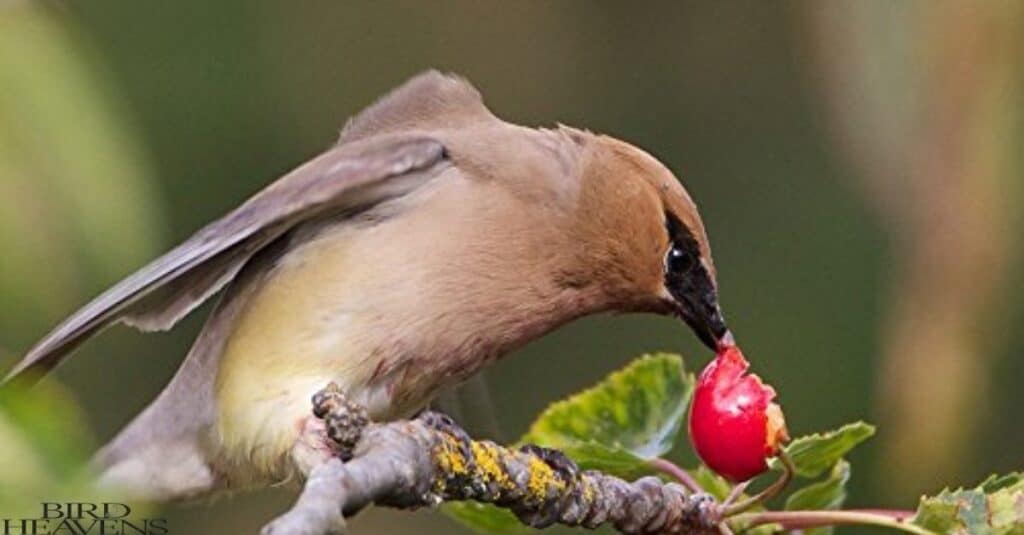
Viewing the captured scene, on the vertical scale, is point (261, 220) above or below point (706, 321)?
above

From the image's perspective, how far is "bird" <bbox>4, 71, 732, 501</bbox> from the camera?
11.2 ft

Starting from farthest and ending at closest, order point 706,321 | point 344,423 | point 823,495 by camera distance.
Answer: point 706,321 → point 823,495 → point 344,423

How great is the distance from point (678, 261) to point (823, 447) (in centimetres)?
88

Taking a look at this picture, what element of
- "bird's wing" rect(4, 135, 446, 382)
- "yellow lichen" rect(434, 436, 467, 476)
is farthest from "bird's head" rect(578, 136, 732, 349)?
"yellow lichen" rect(434, 436, 467, 476)

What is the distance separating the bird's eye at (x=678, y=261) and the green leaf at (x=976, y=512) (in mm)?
1092

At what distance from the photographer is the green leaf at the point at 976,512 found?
8.65 ft

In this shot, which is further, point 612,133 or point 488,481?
point 612,133

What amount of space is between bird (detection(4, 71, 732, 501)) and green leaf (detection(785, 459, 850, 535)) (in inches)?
25.0

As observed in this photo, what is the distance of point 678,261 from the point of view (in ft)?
12.3

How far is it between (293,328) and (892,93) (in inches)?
60.4

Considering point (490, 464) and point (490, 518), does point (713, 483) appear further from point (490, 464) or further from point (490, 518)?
point (490, 464)

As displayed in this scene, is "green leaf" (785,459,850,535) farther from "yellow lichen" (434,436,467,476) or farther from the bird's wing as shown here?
the bird's wing

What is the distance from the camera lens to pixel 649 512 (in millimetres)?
2852

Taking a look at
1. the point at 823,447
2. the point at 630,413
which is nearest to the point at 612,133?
the point at 630,413
